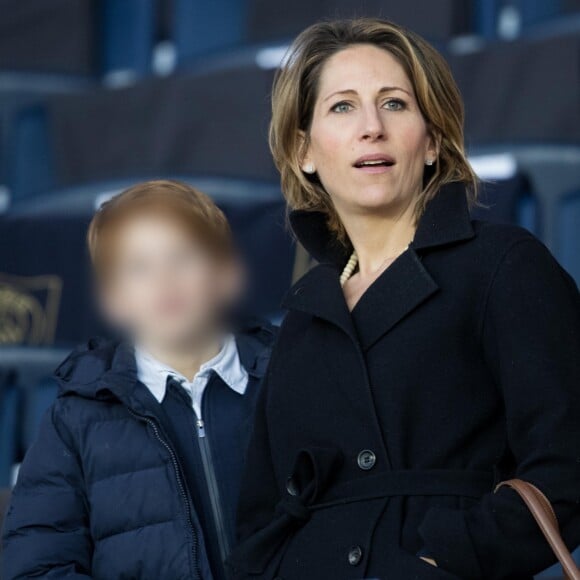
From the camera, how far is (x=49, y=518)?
2.27 metres

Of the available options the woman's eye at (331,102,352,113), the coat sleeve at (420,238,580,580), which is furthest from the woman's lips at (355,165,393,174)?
the coat sleeve at (420,238,580,580)

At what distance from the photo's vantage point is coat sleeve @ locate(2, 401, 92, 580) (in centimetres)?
226

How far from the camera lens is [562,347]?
5.88ft

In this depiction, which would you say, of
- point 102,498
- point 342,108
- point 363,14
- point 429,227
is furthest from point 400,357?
point 363,14

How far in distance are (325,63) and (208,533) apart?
794 millimetres

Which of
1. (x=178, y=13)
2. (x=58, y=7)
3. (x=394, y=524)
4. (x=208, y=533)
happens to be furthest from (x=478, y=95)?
(x=394, y=524)

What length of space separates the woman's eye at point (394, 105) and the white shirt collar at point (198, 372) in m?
0.60

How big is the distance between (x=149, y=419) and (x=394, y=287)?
57 centimetres

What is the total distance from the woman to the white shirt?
27 cm

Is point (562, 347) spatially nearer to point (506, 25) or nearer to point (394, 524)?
point (394, 524)

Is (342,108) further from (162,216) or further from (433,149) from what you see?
(162,216)

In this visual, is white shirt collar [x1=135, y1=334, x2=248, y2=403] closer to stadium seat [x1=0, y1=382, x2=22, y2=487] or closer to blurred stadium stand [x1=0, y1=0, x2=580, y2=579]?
blurred stadium stand [x1=0, y1=0, x2=580, y2=579]

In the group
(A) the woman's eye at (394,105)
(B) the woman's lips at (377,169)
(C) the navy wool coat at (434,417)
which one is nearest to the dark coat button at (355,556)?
(C) the navy wool coat at (434,417)

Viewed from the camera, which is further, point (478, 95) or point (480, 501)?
point (478, 95)
